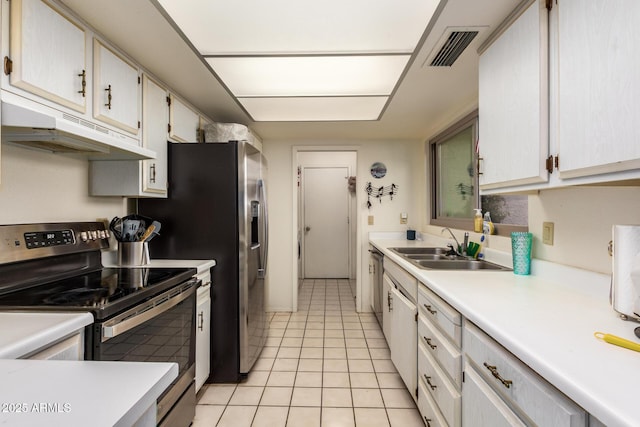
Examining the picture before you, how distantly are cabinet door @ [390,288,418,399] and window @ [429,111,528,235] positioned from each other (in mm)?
806

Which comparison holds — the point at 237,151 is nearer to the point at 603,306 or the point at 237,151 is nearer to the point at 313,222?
the point at 603,306

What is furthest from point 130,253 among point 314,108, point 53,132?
point 314,108

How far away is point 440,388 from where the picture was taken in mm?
1388

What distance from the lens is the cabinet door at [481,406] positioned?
90 cm

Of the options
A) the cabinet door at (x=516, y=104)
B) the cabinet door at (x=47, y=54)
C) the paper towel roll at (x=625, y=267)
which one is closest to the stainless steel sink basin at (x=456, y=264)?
the cabinet door at (x=516, y=104)

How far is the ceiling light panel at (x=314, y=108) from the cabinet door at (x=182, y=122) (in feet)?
1.41

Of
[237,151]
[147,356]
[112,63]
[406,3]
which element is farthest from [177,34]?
[147,356]

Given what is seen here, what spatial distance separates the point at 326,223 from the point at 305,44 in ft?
13.2

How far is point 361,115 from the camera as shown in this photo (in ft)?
9.12

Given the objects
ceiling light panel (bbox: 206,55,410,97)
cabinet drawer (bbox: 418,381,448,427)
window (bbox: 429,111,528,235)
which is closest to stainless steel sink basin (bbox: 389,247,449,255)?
window (bbox: 429,111,528,235)

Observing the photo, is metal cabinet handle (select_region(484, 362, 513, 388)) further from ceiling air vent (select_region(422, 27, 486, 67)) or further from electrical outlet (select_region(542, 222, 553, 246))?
ceiling air vent (select_region(422, 27, 486, 67))

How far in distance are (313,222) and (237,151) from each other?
3.42 m

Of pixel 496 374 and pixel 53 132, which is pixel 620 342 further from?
pixel 53 132

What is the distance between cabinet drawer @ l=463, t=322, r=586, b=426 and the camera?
0.68m
